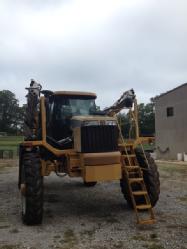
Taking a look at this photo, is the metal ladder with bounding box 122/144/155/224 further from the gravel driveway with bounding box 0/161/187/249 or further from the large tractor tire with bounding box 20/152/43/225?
the large tractor tire with bounding box 20/152/43/225

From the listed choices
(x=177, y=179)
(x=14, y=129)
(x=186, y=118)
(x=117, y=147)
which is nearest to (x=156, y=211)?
(x=117, y=147)

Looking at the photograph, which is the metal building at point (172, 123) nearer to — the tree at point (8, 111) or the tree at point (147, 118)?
the tree at point (147, 118)

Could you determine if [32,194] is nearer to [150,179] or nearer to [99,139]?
[99,139]

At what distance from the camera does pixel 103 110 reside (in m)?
11.3

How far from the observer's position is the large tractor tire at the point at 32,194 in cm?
845

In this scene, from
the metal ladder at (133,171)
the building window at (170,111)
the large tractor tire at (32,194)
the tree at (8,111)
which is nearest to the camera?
the large tractor tire at (32,194)

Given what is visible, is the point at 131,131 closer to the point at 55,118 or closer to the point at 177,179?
the point at 55,118

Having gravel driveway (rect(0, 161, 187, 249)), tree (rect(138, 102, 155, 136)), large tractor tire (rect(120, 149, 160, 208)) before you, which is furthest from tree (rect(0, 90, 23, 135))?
large tractor tire (rect(120, 149, 160, 208))

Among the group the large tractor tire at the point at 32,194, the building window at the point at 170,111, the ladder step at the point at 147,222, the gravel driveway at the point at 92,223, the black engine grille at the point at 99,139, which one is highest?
the building window at the point at 170,111

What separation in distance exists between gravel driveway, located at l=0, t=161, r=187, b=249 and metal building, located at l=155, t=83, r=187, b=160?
24.0 m

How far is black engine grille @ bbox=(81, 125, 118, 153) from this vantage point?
29.3ft

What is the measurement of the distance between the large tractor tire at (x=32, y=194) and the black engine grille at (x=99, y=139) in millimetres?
1091

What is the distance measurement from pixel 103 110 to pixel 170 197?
3051 mm

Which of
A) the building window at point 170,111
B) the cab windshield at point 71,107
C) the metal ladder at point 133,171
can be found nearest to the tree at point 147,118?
the building window at point 170,111
